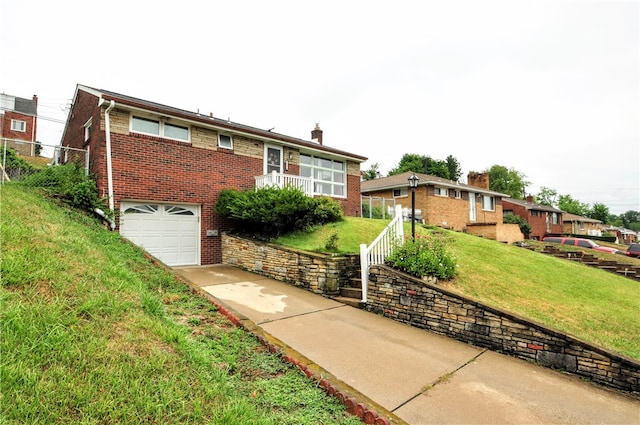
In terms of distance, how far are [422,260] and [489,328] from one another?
173 cm

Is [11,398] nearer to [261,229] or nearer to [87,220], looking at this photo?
[87,220]

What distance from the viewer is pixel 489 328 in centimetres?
504

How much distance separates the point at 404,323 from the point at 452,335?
92 cm

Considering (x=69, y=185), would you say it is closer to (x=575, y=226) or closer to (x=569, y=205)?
(x=575, y=226)

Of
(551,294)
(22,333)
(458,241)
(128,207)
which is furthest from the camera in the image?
(458,241)

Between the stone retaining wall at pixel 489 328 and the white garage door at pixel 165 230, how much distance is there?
7.06 metres

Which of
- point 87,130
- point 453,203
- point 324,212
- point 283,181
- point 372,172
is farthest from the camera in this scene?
point 372,172

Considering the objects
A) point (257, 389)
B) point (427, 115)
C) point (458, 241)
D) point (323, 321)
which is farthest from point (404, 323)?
point (427, 115)

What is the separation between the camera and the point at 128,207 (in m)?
9.60

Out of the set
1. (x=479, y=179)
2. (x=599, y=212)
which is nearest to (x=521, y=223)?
(x=479, y=179)

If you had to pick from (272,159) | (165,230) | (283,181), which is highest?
(272,159)

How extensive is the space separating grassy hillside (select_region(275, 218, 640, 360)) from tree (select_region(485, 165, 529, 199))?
5291cm

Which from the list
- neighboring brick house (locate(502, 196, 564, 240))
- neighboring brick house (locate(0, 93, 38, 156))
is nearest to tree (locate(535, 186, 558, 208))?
neighboring brick house (locate(502, 196, 564, 240))

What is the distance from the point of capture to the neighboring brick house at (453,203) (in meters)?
19.6
